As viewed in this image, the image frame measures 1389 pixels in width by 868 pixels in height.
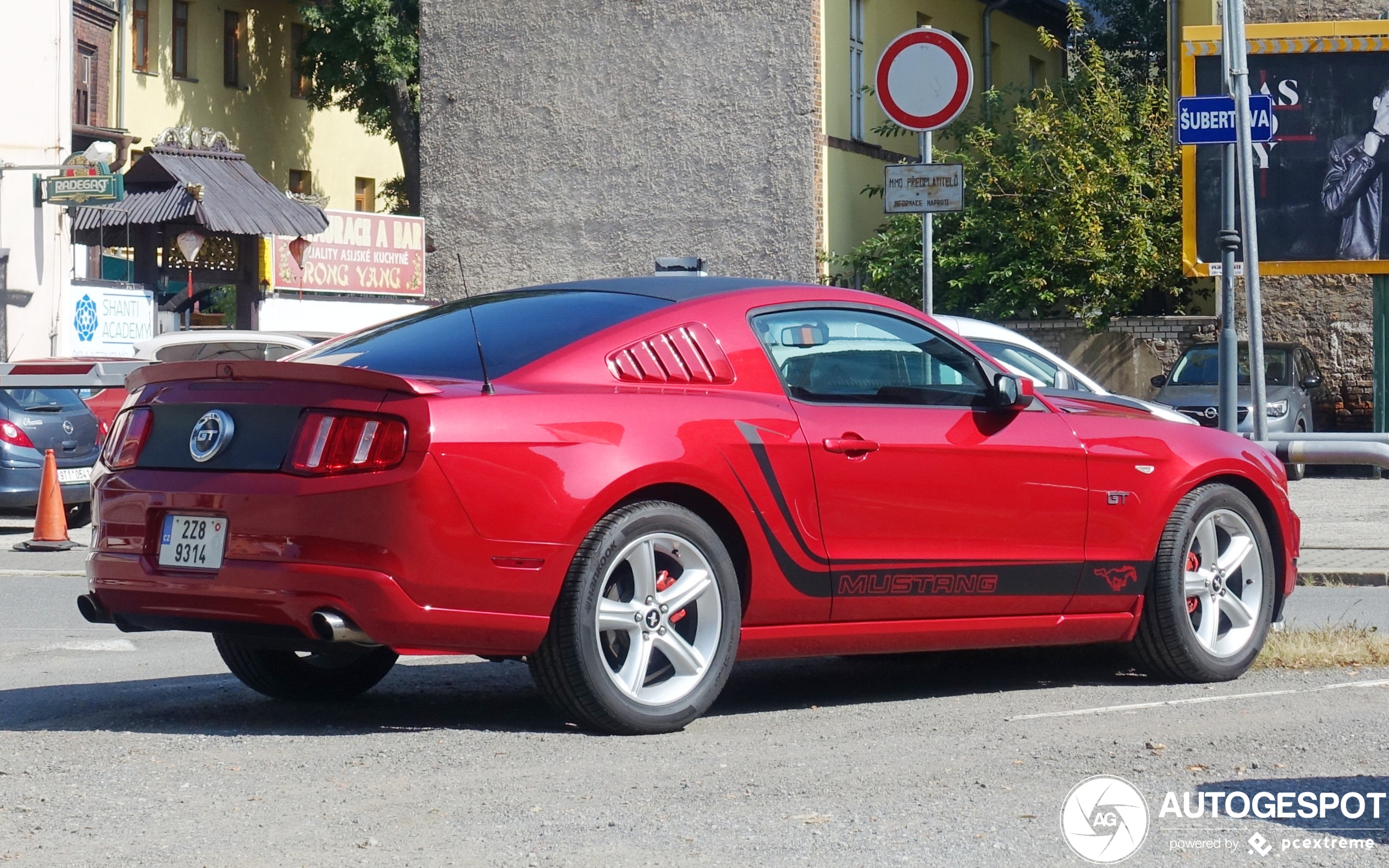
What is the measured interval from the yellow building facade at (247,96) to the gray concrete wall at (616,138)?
13345 mm

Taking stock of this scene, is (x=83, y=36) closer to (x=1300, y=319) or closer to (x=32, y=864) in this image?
(x=1300, y=319)

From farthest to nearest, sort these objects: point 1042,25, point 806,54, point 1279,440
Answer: point 1042,25 < point 806,54 < point 1279,440

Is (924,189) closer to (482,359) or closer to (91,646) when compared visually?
(91,646)

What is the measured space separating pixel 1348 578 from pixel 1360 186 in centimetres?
1557

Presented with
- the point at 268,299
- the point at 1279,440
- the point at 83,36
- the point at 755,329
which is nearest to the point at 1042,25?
the point at 268,299

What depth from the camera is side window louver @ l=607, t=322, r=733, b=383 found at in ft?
20.2

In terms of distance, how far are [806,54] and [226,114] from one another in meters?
23.0

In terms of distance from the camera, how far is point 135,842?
→ 14.9ft

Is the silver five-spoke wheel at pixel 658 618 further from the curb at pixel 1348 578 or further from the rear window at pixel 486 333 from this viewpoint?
the curb at pixel 1348 578

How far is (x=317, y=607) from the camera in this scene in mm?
5641

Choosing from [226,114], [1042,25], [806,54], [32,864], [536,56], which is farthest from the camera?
[226,114]

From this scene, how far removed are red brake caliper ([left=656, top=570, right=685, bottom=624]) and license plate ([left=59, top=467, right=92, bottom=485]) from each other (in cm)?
1255

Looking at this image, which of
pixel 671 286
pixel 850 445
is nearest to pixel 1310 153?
pixel 671 286

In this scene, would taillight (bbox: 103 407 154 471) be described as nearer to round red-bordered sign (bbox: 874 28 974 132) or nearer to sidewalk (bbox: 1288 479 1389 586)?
round red-bordered sign (bbox: 874 28 974 132)
